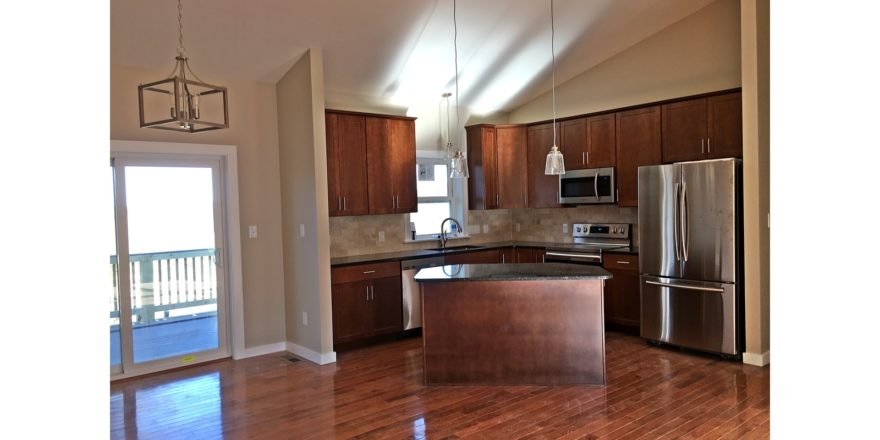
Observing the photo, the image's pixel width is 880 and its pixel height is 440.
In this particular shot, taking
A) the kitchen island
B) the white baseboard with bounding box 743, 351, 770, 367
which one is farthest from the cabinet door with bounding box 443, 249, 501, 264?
the white baseboard with bounding box 743, 351, 770, 367

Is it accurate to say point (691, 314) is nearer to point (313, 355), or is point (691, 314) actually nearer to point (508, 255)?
point (508, 255)

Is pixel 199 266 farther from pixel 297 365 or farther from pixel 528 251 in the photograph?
pixel 528 251

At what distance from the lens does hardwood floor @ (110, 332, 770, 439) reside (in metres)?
3.39

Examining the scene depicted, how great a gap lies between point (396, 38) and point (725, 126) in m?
3.01

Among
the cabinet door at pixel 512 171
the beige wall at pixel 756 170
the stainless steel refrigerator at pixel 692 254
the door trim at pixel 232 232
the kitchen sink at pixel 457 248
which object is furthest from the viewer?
the cabinet door at pixel 512 171

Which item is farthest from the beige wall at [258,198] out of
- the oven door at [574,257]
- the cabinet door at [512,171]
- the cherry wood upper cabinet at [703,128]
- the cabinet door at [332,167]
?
the cherry wood upper cabinet at [703,128]

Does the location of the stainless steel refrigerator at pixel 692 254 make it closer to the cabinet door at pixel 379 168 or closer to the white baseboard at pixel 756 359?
the white baseboard at pixel 756 359

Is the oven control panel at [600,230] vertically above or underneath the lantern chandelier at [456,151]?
underneath

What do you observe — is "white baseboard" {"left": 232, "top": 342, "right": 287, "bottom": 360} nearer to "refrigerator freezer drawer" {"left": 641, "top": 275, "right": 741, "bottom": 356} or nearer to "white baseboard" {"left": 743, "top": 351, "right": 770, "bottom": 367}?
"refrigerator freezer drawer" {"left": 641, "top": 275, "right": 741, "bottom": 356}

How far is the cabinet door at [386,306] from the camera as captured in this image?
555 cm

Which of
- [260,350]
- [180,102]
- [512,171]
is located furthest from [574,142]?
[180,102]

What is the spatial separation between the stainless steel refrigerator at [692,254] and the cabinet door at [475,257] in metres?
1.73

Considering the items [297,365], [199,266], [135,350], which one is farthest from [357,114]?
[135,350]

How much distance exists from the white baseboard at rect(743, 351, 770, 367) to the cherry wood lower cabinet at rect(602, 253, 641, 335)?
1.12 metres
